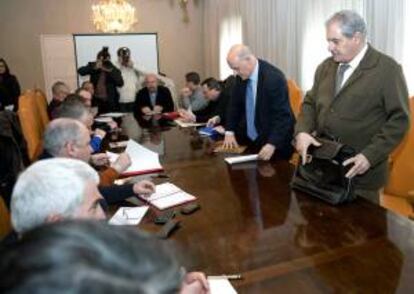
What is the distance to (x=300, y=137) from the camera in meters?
1.93

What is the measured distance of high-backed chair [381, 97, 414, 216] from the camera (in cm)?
237

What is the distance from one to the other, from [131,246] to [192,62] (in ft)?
26.8

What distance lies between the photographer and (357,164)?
5.69 ft

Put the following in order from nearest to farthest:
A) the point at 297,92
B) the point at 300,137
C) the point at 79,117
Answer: the point at 300,137, the point at 79,117, the point at 297,92

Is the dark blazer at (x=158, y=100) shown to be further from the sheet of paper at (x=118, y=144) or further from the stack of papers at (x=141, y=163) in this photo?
the stack of papers at (x=141, y=163)

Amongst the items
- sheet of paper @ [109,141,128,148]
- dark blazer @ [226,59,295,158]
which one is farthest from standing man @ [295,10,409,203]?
sheet of paper @ [109,141,128,148]

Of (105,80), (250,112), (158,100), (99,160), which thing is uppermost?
Result: (105,80)

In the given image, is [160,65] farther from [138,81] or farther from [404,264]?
[404,264]

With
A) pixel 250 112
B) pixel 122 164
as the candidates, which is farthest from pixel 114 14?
pixel 122 164

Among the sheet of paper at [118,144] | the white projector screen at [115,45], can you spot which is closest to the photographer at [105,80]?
the white projector screen at [115,45]

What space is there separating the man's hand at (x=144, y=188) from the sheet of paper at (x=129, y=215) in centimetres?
10

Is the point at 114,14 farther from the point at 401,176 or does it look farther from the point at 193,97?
the point at 401,176

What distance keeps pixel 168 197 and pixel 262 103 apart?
1.15 meters

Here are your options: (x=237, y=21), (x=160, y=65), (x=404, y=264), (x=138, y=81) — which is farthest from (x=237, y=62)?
(x=160, y=65)
